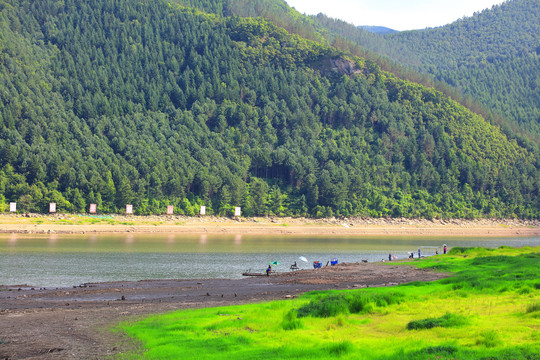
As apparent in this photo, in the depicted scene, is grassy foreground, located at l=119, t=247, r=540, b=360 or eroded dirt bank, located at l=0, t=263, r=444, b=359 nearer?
grassy foreground, located at l=119, t=247, r=540, b=360

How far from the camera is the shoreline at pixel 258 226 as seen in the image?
11507cm

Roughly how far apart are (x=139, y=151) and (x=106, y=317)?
438ft

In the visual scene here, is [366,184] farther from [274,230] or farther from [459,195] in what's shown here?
[274,230]

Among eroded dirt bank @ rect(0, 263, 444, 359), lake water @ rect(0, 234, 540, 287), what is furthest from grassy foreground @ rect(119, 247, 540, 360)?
lake water @ rect(0, 234, 540, 287)

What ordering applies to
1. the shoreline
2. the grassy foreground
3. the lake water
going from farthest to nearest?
1. the shoreline
2. the lake water
3. the grassy foreground

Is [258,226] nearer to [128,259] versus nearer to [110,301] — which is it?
[128,259]

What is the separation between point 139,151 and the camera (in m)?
158

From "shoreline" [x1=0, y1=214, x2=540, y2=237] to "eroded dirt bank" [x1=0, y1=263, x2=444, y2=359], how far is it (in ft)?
233

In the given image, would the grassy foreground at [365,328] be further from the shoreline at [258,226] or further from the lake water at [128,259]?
the shoreline at [258,226]

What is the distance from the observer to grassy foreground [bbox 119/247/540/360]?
61.8 feet

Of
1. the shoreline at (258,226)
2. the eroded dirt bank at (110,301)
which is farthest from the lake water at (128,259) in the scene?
the shoreline at (258,226)

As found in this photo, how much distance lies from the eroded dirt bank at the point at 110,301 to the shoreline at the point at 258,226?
7117cm

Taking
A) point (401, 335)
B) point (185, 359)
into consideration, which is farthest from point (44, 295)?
point (401, 335)

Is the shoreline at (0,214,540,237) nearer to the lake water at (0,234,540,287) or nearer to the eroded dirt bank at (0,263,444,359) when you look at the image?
the lake water at (0,234,540,287)
